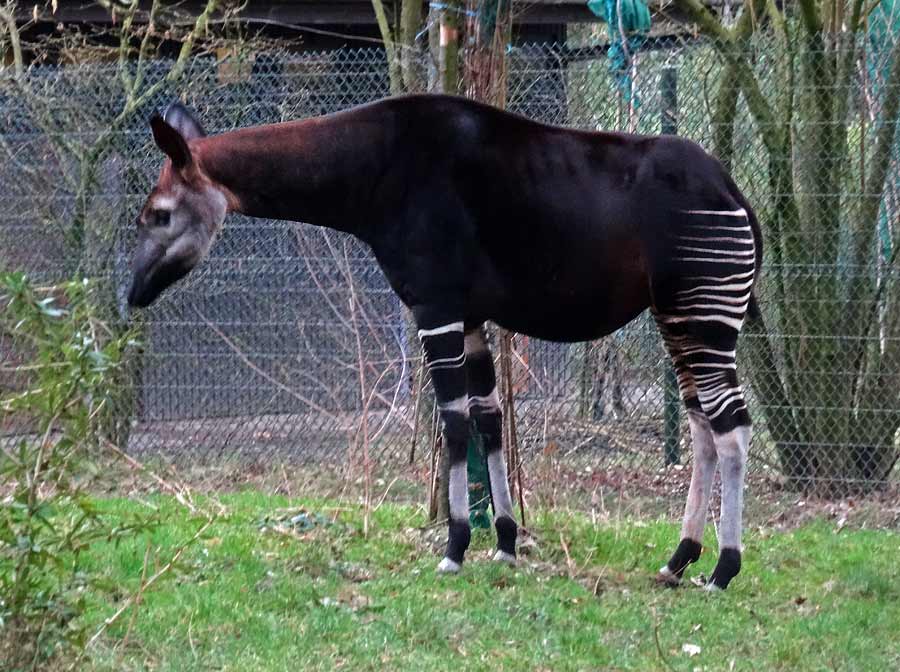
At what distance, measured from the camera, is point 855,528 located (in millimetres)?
6512

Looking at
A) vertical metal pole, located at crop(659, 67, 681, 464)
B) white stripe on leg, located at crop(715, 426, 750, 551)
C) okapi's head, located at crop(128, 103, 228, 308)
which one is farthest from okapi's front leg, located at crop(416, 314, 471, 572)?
vertical metal pole, located at crop(659, 67, 681, 464)

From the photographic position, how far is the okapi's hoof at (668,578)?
16.5 ft

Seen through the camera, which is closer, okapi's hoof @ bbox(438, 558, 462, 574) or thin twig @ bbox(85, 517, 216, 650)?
thin twig @ bbox(85, 517, 216, 650)

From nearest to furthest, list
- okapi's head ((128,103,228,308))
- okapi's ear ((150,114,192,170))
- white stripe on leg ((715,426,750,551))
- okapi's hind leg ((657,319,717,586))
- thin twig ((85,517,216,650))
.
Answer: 1. thin twig ((85,517,216,650))
2. okapi's ear ((150,114,192,170))
3. okapi's head ((128,103,228,308))
4. white stripe on leg ((715,426,750,551))
5. okapi's hind leg ((657,319,717,586))

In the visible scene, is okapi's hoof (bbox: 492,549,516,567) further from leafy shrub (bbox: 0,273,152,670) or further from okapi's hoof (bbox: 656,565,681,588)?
leafy shrub (bbox: 0,273,152,670)

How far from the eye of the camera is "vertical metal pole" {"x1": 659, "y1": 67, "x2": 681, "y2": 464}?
276 inches

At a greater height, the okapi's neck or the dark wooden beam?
the dark wooden beam

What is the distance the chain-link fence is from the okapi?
101cm

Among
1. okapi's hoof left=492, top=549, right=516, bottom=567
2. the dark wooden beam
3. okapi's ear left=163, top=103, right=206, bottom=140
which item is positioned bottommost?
okapi's hoof left=492, top=549, right=516, bottom=567

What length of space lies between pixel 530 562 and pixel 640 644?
3.73ft

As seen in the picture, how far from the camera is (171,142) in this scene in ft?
15.2

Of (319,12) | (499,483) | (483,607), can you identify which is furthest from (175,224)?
(319,12)

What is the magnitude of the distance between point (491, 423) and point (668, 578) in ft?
3.15

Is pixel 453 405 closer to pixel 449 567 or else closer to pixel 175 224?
pixel 449 567
